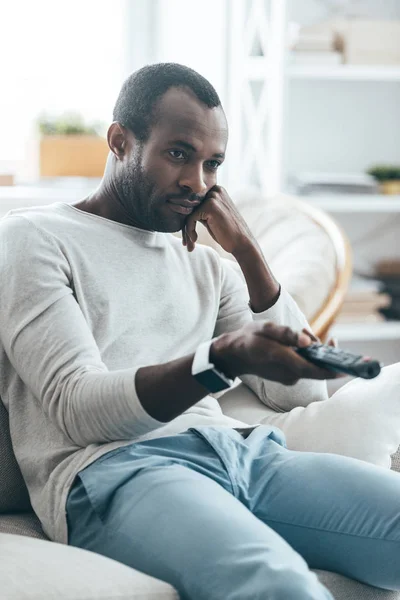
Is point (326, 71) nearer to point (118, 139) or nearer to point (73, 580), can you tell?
point (118, 139)

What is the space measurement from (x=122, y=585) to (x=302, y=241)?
1.32 m

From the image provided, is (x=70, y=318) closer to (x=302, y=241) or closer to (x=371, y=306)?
(x=302, y=241)

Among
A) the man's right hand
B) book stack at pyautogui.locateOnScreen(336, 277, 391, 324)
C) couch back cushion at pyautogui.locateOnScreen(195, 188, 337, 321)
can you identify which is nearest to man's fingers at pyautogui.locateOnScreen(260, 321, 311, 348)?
the man's right hand

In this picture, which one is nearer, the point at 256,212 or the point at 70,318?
the point at 70,318

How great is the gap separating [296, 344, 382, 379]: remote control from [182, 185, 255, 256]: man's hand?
0.49m

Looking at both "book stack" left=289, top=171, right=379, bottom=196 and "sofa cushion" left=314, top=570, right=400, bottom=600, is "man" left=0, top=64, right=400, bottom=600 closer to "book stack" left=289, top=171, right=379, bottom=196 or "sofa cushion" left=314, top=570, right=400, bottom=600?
"sofa cushion" left=314, top=570, right=400, bottom=600

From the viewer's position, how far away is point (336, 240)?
2326 millimetres

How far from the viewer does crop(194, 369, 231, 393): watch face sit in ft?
4.00

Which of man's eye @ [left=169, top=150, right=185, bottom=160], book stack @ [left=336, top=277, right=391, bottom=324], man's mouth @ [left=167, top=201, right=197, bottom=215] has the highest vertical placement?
man's eye @ [left=169, top=150, right=185, bottom=160]

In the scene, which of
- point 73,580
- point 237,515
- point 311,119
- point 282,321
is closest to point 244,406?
point 282,321

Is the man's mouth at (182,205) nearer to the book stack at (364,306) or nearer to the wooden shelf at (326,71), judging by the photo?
the wooden shelf at (326,71)

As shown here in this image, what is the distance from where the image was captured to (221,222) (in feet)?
5.44

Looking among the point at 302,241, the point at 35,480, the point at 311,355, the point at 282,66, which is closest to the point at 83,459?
the point at 35,480

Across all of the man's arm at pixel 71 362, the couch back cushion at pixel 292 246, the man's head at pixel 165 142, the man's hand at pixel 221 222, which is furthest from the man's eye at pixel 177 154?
the couch back cushion at pixel 292 246
